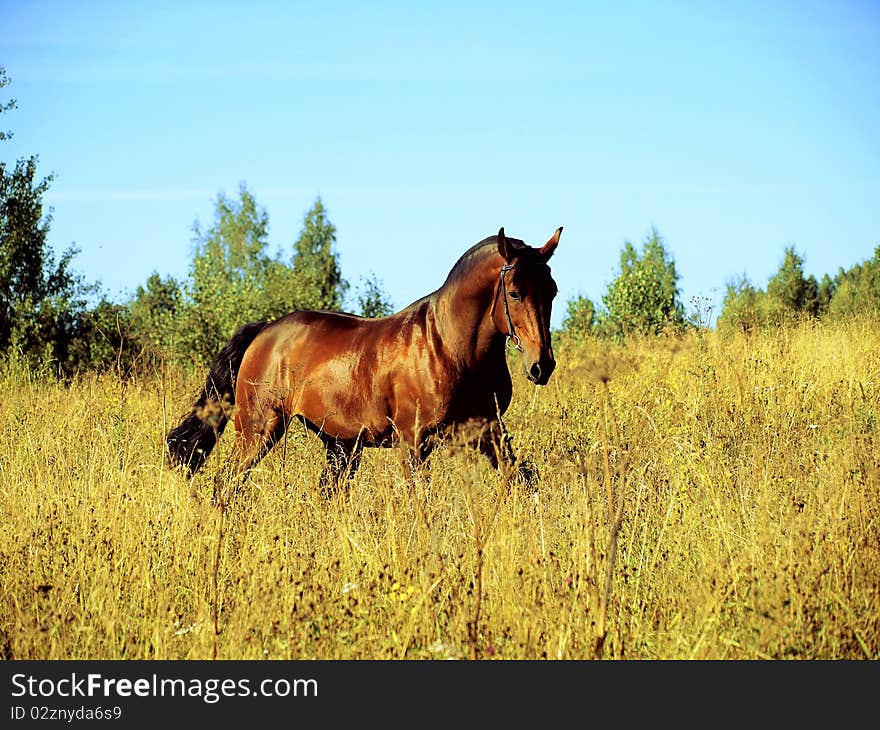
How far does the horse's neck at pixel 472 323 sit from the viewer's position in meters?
6.34

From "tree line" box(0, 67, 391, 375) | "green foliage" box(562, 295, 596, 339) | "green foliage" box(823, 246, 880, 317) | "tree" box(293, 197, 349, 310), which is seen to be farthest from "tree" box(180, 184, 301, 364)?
"tree" box(293, 197, 349, 310)

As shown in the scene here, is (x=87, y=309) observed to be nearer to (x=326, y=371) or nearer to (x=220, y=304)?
(x=220, y=304)

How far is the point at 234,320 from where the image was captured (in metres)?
22.8

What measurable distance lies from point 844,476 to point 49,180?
18594 millimetres

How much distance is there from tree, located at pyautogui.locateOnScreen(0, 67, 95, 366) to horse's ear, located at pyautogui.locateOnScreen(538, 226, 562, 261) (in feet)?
47.3

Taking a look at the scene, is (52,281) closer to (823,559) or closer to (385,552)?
(385,552)

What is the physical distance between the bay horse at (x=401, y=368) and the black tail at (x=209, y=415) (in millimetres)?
13

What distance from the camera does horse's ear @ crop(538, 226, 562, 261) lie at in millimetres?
6270

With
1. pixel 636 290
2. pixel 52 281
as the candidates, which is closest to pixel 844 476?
pixel 636 290

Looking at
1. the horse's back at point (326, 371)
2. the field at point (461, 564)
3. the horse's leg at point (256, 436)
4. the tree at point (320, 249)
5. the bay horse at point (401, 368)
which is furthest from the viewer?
the tree at point (320, 249)

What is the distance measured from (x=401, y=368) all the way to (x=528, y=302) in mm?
1274

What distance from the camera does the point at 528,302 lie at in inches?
234

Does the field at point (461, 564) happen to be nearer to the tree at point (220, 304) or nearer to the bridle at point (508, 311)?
the bridle at point (508, 311)

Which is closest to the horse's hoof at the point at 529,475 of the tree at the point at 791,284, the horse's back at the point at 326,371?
the horse's back at the point at 326,371
